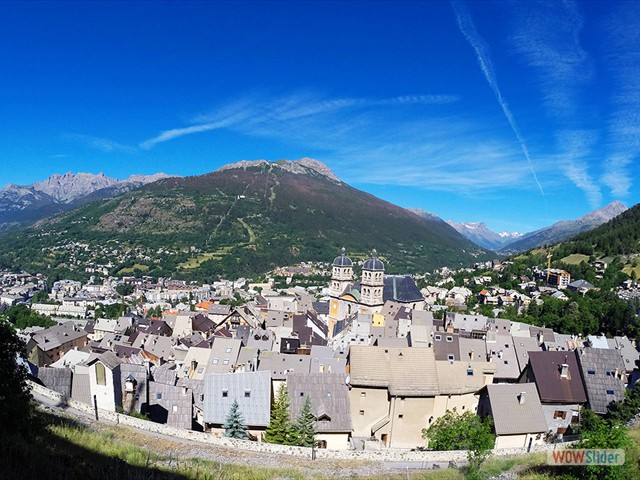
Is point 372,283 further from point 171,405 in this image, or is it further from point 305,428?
point 171,405

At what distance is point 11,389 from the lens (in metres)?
13.7

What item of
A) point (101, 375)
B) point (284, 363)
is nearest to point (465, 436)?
point (284, 363)

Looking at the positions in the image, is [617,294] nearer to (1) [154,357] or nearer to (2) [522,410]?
(2) [522,410]

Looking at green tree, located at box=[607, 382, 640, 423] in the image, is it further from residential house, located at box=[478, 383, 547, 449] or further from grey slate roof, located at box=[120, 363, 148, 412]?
grey slate roof, located at box=[120, 363, 148, 412]

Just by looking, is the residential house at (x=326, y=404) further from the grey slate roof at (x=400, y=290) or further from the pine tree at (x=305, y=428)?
the grey slate roof at (x=400, y=290)

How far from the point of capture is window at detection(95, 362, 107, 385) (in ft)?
92.3

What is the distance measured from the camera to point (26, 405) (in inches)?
562

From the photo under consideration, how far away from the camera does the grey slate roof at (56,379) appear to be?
29156 mm

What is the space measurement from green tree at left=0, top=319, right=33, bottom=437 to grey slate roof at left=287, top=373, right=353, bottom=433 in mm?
17170

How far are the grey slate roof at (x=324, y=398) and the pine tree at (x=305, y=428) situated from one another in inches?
41.8

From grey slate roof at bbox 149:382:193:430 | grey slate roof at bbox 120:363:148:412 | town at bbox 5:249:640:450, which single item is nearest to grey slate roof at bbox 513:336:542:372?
town at bbox 5:249:640:450

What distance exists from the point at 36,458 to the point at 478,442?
787 inches

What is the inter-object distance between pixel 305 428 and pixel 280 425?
67.8 inches

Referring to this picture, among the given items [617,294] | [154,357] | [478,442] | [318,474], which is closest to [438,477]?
[478,442]
